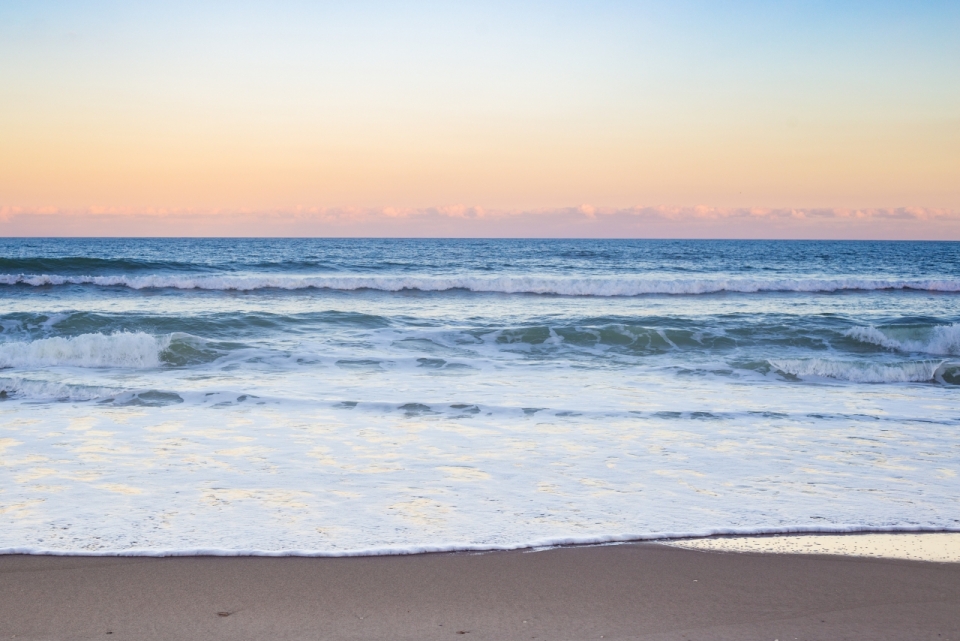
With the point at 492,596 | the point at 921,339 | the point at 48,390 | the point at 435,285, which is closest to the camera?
the point at 492,596

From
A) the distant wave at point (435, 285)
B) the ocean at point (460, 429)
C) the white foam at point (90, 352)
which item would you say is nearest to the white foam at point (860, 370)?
the ocean at point (460, 429)

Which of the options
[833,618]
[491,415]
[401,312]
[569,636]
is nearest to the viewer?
[569,636]

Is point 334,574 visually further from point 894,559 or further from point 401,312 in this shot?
point 401,312

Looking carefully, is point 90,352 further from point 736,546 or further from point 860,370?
point 860,370

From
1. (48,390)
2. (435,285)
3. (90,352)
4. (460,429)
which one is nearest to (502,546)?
(460,429)

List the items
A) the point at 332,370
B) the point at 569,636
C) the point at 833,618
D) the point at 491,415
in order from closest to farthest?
the point at 569,636
the point at 833,618
the point at 491,415
the point at 332,370

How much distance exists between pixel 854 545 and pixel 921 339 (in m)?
11.2

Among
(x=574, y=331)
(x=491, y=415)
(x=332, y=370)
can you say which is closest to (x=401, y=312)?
(x=574, y=331)

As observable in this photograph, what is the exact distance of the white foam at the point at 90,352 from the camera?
993 cm

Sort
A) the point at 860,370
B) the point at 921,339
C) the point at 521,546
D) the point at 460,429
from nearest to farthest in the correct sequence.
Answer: the point at 521,546
the point at 460,429
the point at 860,370
the point at 921,339

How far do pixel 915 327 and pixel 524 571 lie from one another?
42.9 ft

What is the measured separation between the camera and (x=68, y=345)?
33.7 ft

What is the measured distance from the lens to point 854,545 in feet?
12.6

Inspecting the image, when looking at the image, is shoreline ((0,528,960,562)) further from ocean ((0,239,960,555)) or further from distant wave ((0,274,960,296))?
distant wave ((0,274,960,296))
